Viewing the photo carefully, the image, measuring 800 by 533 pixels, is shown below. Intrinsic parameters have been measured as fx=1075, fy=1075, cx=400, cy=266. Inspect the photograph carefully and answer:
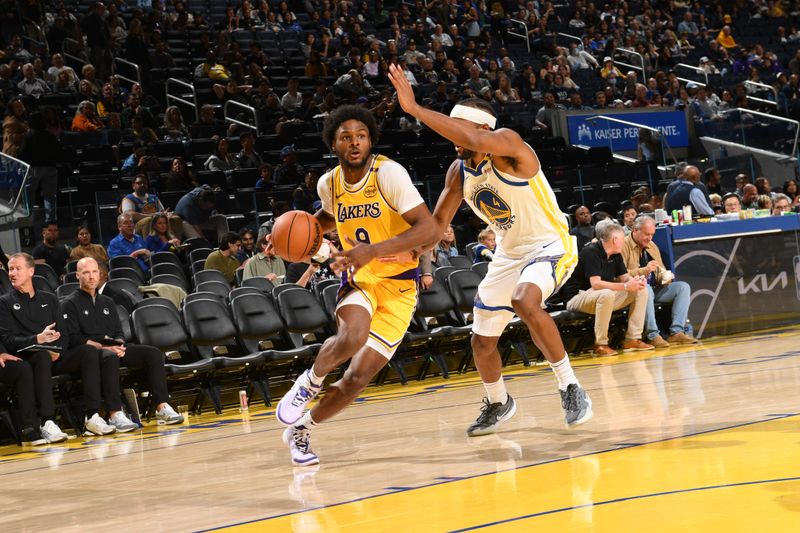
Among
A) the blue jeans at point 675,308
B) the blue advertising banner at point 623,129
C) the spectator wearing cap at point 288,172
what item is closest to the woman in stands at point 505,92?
the blue advertising banner at point 623,129

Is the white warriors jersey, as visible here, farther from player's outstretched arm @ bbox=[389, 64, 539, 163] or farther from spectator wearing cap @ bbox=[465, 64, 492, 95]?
spectator wearing cap @ bbox=[465, 64, 492, 95]

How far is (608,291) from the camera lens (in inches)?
451

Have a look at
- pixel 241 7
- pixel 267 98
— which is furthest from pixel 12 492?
pixel 241 7

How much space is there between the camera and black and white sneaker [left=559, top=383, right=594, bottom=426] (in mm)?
6121

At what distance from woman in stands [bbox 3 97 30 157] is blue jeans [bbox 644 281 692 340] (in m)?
8.10

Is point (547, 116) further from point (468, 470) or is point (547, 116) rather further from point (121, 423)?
point (468, 470)

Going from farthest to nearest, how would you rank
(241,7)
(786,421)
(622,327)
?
1. (241,7)
2. (622,327)
3. (786,421)

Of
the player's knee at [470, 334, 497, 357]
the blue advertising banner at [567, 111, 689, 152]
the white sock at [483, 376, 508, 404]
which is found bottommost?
the blue advertising banner at [567, 111, 689, 152]

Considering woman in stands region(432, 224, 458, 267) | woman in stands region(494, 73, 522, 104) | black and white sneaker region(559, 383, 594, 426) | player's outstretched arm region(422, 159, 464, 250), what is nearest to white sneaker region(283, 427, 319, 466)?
player's outstretched arm region(422, 159, 464, 250)

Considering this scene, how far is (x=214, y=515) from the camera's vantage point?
4555mm

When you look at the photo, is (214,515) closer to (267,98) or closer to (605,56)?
(267,98)

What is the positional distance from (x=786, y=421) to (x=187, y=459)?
11.4ft

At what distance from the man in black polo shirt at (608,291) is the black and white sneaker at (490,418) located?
5269mm

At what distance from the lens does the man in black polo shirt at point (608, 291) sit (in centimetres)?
1148
